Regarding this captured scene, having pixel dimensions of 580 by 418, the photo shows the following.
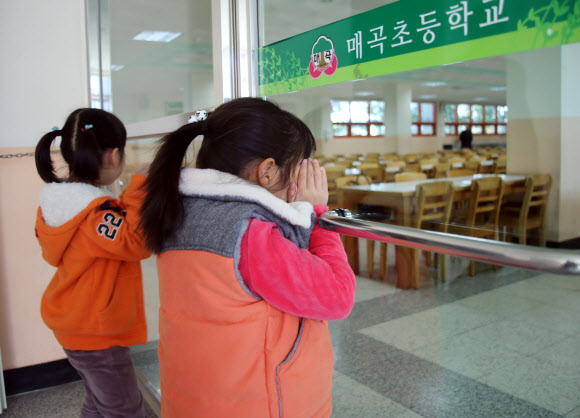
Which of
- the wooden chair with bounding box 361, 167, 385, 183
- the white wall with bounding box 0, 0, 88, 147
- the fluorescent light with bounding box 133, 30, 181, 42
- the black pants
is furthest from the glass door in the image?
the wooden chair with bounding box 361, 167, 385, 183

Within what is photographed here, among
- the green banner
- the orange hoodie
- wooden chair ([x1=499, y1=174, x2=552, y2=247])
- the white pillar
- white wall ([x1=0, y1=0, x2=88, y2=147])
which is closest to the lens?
the green banner

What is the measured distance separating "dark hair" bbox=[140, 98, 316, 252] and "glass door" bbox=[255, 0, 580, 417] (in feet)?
0.62

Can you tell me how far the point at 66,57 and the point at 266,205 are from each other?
6.24ft

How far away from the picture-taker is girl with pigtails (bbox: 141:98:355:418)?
→ 2.42 feet

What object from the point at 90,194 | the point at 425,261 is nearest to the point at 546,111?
the point at 90,194

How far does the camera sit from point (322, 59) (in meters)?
1.11

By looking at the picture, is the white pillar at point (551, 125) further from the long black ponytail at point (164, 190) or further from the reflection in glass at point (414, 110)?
the reflection in glass at point (414, 110)

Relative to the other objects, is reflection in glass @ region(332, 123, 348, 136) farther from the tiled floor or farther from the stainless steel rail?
the tiled floor

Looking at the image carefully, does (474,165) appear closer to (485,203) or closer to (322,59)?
(485,203)

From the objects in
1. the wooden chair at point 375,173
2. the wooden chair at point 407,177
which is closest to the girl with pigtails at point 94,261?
the wooden chair at point 407,177

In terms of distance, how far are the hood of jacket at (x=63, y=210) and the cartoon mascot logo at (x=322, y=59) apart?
0.64m

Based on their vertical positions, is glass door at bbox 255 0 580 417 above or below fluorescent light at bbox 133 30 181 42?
below

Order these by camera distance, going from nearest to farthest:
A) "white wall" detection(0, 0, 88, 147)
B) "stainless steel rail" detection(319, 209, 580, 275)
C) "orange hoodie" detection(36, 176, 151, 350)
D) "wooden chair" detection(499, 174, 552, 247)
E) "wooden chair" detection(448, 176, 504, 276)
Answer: "stainless steel rail" detection(319, 209, 580, 275) → "orange hoodie" detection(36, 176, 151, 350) → "wooden chair" detection(499, 174, 552, 247) → "white wall" detection(0, 0, 88, 147) → "wooden chair" detection(448, 176, 504, 276)

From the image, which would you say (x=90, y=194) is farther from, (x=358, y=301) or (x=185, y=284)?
(x=358, y=301)
